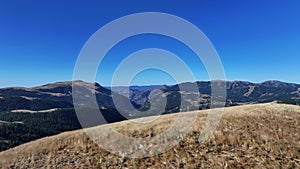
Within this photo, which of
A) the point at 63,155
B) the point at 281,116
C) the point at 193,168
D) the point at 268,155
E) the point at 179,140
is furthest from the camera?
the point at 281,116

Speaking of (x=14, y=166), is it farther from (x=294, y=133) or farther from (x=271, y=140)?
(x=294, y=133)

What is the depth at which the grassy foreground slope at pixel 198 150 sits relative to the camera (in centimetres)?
2536

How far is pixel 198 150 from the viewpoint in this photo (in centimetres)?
2756

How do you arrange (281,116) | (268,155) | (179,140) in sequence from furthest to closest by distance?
(281,116) < (179,140) < (268,155)

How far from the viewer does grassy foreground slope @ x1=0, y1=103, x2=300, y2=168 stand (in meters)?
25.4

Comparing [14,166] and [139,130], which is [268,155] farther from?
[14,166]

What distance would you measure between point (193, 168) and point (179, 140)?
19.6 feet

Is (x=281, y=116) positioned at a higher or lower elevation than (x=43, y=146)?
higher

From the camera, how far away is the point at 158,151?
91.1ft

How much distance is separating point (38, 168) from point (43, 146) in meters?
5.54

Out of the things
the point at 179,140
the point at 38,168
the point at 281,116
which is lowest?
the point at 38,168

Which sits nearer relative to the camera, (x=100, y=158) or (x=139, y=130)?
(x=100, y=158)

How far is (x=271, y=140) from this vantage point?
2912 centimetres

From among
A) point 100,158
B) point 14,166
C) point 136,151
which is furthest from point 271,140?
point 14,166
